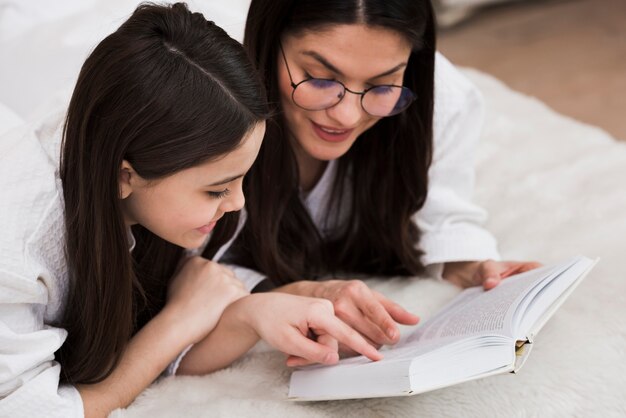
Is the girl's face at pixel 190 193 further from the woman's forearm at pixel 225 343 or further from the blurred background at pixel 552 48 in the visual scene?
the blurred background at pixel 552 48

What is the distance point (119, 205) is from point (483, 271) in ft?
2.09

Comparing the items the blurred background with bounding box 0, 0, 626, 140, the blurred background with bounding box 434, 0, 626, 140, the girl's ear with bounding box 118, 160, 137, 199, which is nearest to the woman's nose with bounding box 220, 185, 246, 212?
the girl's ear with bounding box 118, 160, 137, 199

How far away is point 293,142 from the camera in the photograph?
1.48m

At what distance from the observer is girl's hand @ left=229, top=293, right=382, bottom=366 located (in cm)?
114

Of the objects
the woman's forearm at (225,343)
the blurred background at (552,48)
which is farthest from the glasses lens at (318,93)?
the blurred background at (552,48)

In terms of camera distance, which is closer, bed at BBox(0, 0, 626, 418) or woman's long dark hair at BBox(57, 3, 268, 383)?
woman's long dark hair at BBox(57, 3, 268, 383)

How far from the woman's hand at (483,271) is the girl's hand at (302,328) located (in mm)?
314

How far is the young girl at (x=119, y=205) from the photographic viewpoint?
1.03 metres

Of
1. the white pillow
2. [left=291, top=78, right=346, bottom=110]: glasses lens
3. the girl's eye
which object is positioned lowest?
the girl's eye

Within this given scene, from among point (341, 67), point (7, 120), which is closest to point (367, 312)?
point (341, 67)

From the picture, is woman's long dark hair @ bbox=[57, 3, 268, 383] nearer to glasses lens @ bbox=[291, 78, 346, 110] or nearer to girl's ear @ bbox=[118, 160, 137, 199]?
girl's ear @ bbox=[118, 160, 137, 199]

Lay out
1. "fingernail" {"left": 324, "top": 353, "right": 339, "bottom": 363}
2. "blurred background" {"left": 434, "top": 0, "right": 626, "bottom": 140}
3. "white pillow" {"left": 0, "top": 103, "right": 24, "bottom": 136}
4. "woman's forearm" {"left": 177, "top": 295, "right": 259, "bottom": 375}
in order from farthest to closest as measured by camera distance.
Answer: "blurred background" {"left": 434, "top": 0, "right": 626, "bottom": 140} < "white pillow" {"left": 0, "top": 103, "right": 24, "bottom": 136} < "woman's forearm" {"left": 177, "top": 295, "right": 259, "bottom": 375} < "fingernail" {"left": 324, "top": 353, "right": 339, "bottom": 363}

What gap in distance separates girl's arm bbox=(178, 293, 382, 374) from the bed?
4 centimetres

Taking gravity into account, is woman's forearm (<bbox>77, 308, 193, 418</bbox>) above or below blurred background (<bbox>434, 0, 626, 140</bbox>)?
above
